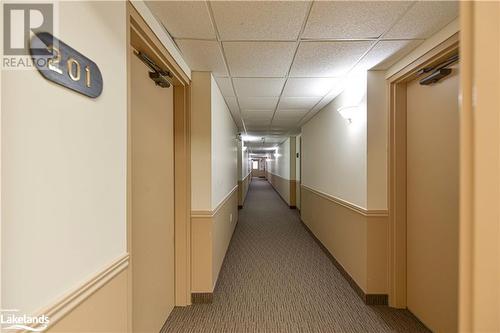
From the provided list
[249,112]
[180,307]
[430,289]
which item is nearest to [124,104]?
[180,307]

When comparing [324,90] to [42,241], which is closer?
[42,241]

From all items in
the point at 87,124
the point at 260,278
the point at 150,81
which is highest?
the point at 150,81

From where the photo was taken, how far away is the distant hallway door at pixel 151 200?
1.56 meters

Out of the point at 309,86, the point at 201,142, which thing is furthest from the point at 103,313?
the point at 309,86

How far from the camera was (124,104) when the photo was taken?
121cm

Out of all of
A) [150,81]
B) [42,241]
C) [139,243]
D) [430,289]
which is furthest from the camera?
[430,289]

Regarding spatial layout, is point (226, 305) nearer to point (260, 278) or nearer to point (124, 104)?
point (260, 278)

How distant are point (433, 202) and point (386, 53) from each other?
137 cm

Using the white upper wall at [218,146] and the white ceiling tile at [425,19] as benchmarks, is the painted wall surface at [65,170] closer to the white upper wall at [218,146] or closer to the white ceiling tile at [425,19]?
the white upper wall at [218,146]

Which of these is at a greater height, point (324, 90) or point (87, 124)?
point (324, 90)

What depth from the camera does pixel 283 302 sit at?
2.42m

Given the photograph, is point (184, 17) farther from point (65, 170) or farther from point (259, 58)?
point (65, 170)
